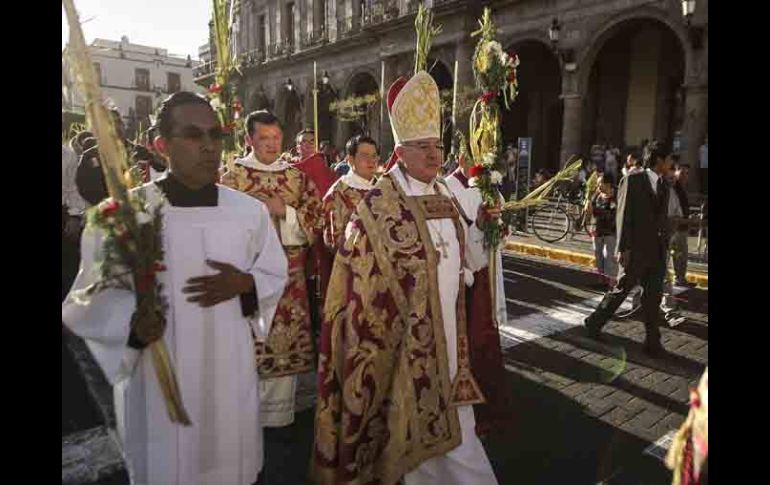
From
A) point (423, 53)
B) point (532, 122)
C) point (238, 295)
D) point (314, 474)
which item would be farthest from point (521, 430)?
point (532, 122)

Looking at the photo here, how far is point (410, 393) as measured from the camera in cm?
293

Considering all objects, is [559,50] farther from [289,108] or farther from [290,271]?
[289,108]

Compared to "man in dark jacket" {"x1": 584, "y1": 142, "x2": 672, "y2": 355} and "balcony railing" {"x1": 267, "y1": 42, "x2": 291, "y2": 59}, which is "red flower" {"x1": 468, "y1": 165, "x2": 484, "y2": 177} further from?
"balcony railing" {"x1": 267, "y1": 42, "x2": 291, "y2": 59}

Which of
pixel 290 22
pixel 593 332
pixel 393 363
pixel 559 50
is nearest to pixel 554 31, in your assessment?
pixel 559 50

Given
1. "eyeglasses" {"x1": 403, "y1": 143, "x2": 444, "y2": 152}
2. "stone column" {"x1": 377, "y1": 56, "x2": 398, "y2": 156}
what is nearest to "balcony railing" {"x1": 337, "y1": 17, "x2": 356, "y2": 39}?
"stone column" {"x1": 377, "y1": 56, "x2": 398, "y2": 156}

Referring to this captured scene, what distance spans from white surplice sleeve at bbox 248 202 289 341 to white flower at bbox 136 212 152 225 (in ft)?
1.76

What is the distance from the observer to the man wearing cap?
115 inches

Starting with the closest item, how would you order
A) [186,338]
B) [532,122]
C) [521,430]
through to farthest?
[186,338] → [521,430] → [532,122]

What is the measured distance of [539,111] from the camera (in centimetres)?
2034

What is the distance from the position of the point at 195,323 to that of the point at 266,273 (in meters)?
0.38
